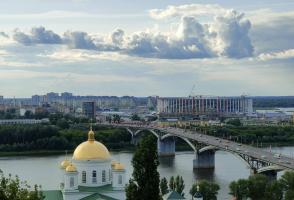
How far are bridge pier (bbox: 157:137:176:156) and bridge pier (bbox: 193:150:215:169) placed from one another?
8.79 metres

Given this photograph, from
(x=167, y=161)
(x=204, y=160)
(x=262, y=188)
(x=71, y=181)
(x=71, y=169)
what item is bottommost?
(x=167, y=161)

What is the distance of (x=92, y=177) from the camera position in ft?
58.4

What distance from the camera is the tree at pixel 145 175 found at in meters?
14.9

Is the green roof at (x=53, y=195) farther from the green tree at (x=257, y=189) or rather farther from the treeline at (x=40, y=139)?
the treeline at (x=40, y=139)

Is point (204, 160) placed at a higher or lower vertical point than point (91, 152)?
lower

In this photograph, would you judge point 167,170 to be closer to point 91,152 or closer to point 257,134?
point 91,152

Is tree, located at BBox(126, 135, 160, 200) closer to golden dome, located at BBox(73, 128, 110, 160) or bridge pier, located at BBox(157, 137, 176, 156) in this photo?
golden dome, located at BBox(73, 128, 110, 160)

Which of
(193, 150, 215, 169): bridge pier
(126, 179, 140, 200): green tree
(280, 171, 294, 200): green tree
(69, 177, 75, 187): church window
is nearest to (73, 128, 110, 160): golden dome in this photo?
(69, 177, 75, 187): church window

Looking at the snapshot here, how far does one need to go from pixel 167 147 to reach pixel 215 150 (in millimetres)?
10546

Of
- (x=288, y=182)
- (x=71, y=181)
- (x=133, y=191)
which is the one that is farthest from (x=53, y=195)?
(x=288, y=182)

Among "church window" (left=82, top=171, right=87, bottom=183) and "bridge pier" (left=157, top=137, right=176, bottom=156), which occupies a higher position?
"church window" (left=82, top=171, right=87, bottom=183)

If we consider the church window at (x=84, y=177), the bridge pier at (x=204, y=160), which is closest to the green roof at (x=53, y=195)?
the church window at (x=84, y=177)

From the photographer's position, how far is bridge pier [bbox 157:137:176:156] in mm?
47781

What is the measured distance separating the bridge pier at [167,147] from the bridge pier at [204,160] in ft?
28.8
